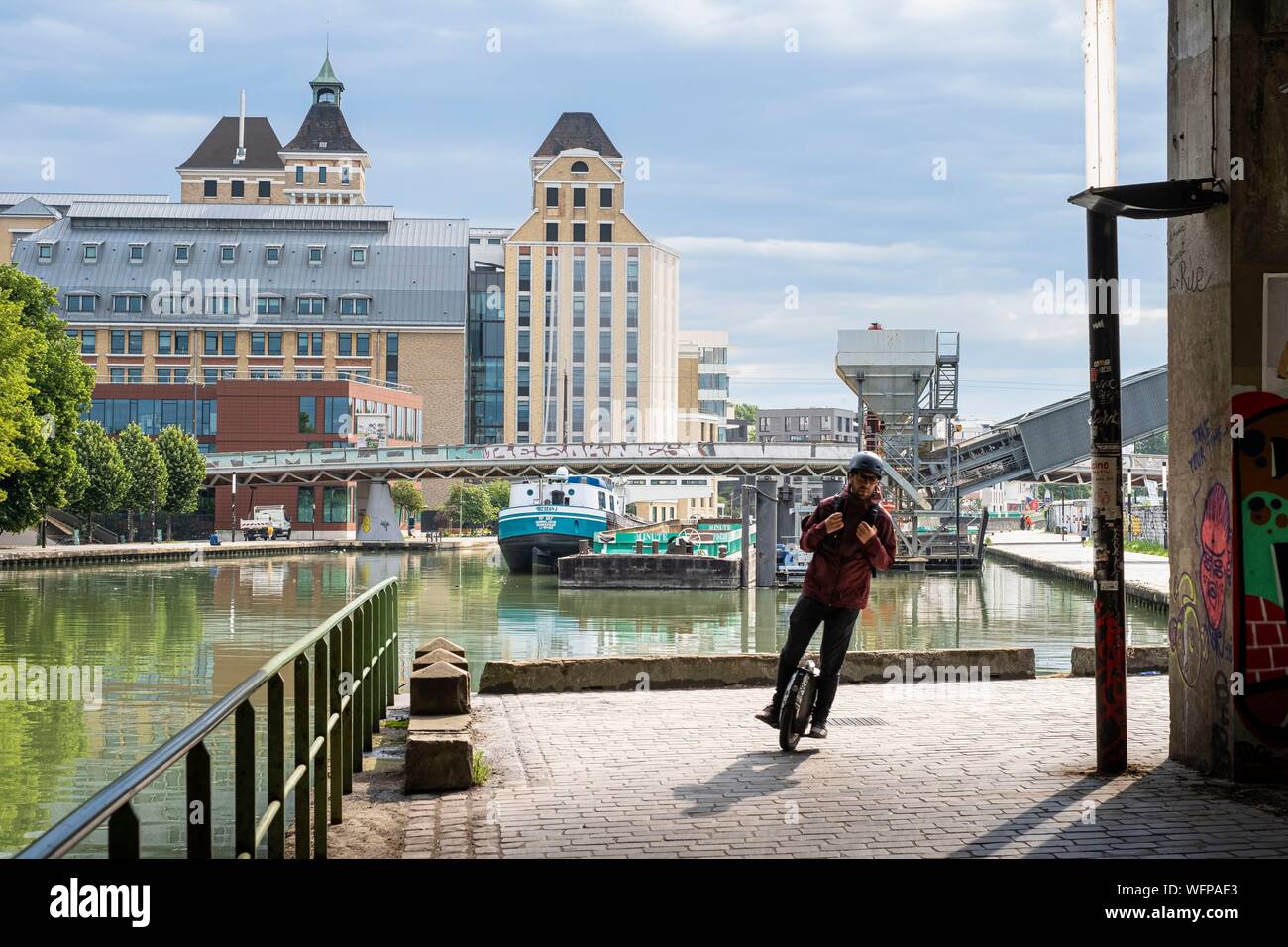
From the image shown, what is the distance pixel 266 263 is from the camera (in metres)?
116

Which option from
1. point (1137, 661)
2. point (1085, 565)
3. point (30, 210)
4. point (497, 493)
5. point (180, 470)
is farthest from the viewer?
point (30, 210)

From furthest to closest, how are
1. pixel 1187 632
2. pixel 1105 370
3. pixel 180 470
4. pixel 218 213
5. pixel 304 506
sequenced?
pixel 218 213
pixel 304 506
pixel 180 470
pixel 1105 370
pixel 1187 632

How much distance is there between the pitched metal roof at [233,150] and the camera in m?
140

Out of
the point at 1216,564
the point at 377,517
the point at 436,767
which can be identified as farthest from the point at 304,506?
Result: the point at 1216,564

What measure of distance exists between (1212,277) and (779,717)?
3.47 metres

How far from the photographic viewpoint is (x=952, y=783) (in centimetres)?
781

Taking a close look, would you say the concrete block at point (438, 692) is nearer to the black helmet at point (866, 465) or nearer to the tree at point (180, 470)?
the black helmet at point (866, 465)

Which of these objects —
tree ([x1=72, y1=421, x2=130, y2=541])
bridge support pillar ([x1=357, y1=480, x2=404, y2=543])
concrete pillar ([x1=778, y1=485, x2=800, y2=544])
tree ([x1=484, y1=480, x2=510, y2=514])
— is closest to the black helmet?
concrete pillar ([x1=778, y1=485, x2=800, y2=544])

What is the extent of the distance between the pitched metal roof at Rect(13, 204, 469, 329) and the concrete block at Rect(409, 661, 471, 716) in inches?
4277

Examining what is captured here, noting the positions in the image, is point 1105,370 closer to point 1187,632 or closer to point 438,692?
point 1187,632

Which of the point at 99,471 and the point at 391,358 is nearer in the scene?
the point at 99,471

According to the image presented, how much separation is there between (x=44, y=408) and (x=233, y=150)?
320ft

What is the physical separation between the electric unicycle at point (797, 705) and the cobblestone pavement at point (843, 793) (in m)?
0.12
